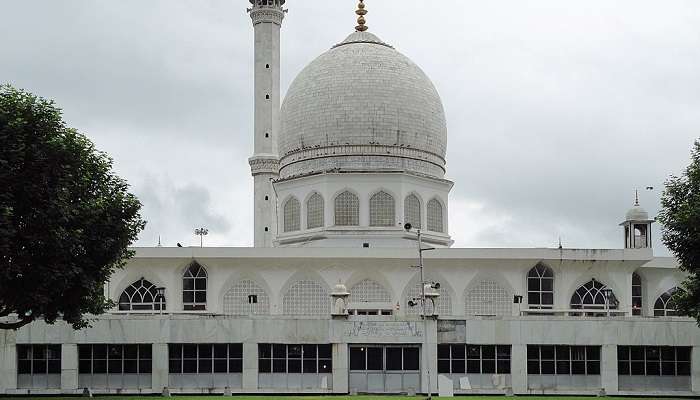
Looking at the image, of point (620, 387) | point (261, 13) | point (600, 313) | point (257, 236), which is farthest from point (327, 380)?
point (261, 13)

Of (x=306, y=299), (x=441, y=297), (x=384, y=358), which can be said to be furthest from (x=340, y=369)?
(x=441, y=297)

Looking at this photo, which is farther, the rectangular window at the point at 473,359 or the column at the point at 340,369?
the rectangular window at the point at 473,359

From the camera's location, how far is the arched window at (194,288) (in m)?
56.4

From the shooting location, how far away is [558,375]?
4866 centimetres

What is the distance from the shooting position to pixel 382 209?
5922cm

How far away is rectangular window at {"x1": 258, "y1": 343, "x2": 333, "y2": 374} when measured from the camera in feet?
157

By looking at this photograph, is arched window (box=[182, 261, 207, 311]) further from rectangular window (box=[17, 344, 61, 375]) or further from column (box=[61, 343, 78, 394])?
rectangular window (box=[17, 344, 61, 375])

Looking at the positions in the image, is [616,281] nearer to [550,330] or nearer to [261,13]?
[550,330]

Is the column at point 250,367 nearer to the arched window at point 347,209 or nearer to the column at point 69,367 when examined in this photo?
the column at point 69,367

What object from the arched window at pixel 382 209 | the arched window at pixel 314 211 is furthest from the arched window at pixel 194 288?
the arched window at pixel 382 209

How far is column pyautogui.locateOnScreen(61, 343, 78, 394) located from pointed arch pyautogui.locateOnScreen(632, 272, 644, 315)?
31.0 meters

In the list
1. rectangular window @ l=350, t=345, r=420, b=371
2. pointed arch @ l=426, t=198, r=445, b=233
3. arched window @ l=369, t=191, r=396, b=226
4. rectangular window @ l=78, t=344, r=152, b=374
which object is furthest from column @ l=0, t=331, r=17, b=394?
pointed arch @ l=426, t=198, r=445, b=233

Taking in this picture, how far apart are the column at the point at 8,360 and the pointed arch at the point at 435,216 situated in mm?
24108

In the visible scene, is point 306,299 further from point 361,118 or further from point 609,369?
point 609,369
